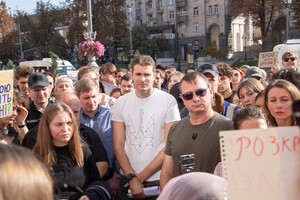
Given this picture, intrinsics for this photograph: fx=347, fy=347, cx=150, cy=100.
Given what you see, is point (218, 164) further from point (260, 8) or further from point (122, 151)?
point (260, 8)

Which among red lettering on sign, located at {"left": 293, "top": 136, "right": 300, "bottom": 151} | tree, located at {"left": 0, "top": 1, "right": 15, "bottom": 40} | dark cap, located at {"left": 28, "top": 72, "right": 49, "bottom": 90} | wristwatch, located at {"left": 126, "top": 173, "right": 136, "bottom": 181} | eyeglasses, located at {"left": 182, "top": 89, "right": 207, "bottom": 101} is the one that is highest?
tree, located at {"left": 0, "top": 1, "right": 15, "bottom": 40}

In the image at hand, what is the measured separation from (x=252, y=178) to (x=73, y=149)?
6.08 ft

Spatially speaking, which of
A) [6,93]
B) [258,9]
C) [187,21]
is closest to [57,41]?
[187,21]

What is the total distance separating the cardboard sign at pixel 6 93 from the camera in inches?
128

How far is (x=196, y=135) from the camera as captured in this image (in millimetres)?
2869

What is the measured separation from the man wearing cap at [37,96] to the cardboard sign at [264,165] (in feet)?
10.3

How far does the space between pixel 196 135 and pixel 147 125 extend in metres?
0.79

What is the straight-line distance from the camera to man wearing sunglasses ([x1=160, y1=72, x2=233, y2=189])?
2.78 metres

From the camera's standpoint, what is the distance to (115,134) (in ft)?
12.1

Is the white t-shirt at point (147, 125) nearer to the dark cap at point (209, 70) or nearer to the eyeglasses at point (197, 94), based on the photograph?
the eyeglasses at point (197, 94)

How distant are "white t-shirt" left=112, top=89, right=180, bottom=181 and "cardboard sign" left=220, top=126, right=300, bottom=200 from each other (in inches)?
83.6

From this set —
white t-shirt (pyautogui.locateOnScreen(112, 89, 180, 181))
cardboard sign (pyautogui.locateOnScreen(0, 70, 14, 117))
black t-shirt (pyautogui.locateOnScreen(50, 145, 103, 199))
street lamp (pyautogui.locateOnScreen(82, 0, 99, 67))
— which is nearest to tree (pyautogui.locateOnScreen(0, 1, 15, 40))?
street lamp (pyautogui.locateOnScreen(82, 0, 99, 67))

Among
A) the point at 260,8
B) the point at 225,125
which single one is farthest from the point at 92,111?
the point at 260,8

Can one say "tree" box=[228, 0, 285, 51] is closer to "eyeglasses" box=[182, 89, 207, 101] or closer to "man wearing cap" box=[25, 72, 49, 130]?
"man wearing cap" box=[25, 72, 49, 130]
